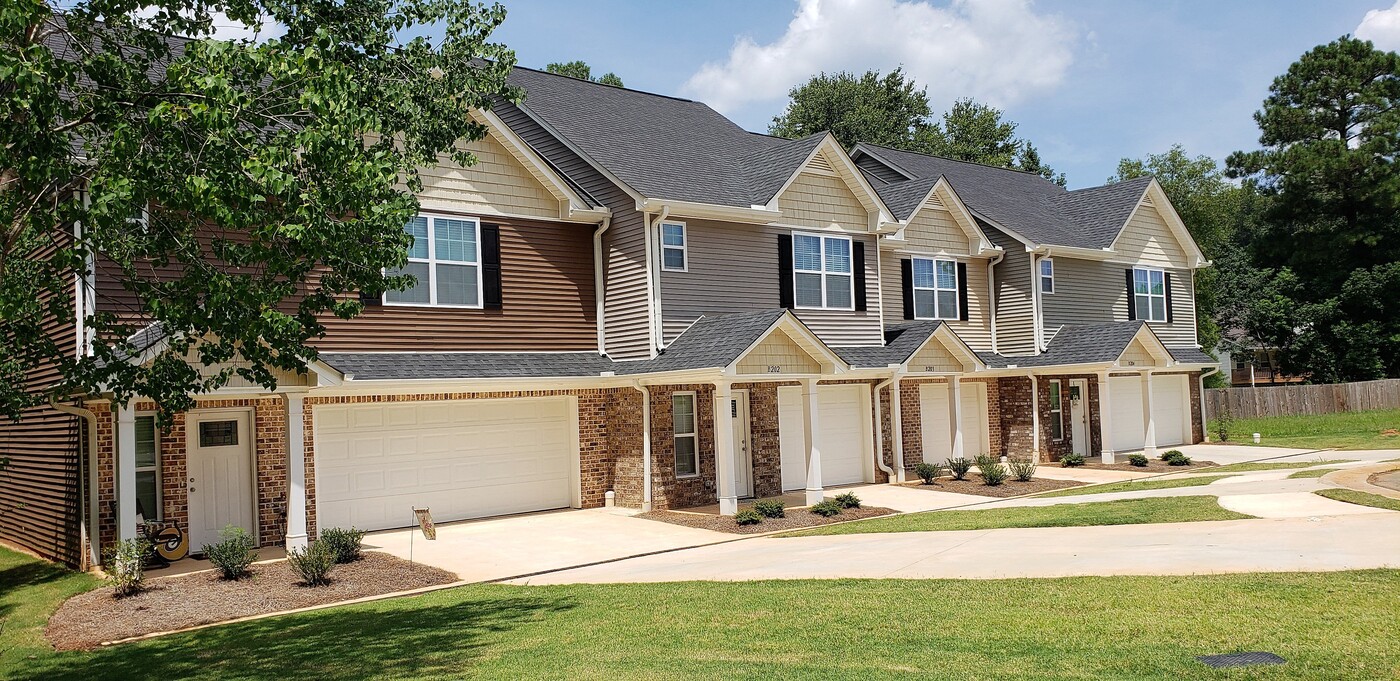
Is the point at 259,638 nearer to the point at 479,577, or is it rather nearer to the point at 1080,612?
the point at 479,577

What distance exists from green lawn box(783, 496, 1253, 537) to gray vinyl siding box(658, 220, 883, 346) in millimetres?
5343

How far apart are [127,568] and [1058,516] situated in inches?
517

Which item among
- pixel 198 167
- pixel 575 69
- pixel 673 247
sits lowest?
pixel 198 167

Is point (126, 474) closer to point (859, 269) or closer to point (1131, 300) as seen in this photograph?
point (859, 269)

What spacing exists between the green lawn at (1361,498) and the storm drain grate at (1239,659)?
9.09 meters

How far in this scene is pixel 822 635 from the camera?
885 centimetres

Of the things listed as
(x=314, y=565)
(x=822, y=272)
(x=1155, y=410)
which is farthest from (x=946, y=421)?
(x=314, y=565)

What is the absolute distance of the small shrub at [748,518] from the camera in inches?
699

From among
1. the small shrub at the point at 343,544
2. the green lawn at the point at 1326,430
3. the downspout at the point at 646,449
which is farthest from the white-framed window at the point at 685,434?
the green lawn at the point at 1326,430

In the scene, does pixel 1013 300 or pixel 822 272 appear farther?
pixel 1013 300

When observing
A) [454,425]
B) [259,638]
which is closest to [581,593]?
[259,638]

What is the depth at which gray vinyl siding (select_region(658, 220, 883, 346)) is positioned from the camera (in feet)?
66.7

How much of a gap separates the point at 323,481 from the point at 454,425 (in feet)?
8.14

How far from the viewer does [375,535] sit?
17.5 m
